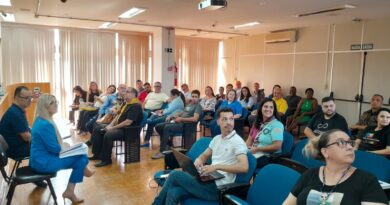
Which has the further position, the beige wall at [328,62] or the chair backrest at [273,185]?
the beige wall at [328,62]

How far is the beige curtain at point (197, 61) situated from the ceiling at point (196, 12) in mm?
2623

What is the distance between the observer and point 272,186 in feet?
6.79

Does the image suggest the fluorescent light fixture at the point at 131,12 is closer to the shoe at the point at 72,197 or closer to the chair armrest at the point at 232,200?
the shoe at the point at 72,197

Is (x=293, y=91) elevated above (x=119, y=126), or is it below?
above

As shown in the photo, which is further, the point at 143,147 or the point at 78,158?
the point at 143,147

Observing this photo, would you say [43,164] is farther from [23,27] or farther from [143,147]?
[23,27]

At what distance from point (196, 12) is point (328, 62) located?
3812 mm

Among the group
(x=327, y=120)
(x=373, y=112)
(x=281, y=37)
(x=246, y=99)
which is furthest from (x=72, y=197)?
(x=281, y=37)

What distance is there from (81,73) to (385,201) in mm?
9327

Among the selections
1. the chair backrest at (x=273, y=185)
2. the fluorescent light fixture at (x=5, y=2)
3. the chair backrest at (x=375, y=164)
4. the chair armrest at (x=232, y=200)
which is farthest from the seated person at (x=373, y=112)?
the fluorescent light fixture at (x=5, y=2)

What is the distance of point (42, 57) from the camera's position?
9094 mm

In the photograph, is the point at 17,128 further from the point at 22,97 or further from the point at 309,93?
the point at 309,93

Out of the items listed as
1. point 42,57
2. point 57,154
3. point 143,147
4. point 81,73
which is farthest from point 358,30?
point 42,57

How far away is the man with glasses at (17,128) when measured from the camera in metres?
3.56
